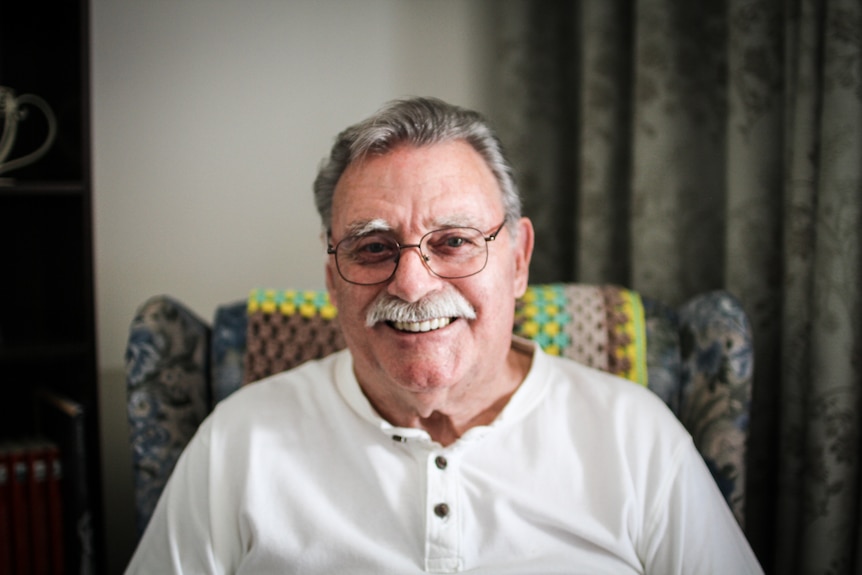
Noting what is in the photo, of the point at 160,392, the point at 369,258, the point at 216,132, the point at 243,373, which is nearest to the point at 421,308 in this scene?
the point at 369,258

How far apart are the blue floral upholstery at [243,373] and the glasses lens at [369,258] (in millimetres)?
395

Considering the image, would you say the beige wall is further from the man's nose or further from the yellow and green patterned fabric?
the man's nose

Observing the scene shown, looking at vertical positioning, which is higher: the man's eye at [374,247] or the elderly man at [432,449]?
the man's eye at [374,247]

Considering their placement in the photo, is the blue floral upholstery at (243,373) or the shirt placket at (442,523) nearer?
the shirt placket at (442,523)

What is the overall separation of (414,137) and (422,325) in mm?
316

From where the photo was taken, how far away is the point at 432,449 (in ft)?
3.90

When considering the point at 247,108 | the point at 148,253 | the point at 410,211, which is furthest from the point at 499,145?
the point at 148,253

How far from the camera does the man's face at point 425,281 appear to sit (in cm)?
114

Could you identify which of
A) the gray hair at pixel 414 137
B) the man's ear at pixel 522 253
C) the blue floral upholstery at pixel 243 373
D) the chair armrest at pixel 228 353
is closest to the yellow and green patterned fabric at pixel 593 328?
the blue floral upholstery at pixel 243 373

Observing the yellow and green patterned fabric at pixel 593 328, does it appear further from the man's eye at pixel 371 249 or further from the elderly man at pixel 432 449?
the man's eye at pixel 371 249


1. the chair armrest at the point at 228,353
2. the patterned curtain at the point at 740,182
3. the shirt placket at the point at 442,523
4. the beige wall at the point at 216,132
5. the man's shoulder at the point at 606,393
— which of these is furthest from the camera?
the beige wall at the point at 216,132

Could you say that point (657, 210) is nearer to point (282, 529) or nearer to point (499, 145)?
point (499, 145)

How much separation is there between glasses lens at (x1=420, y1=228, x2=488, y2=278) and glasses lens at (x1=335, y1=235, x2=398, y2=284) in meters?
0.06

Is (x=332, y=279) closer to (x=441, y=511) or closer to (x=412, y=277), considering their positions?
(x=412, y=277)
